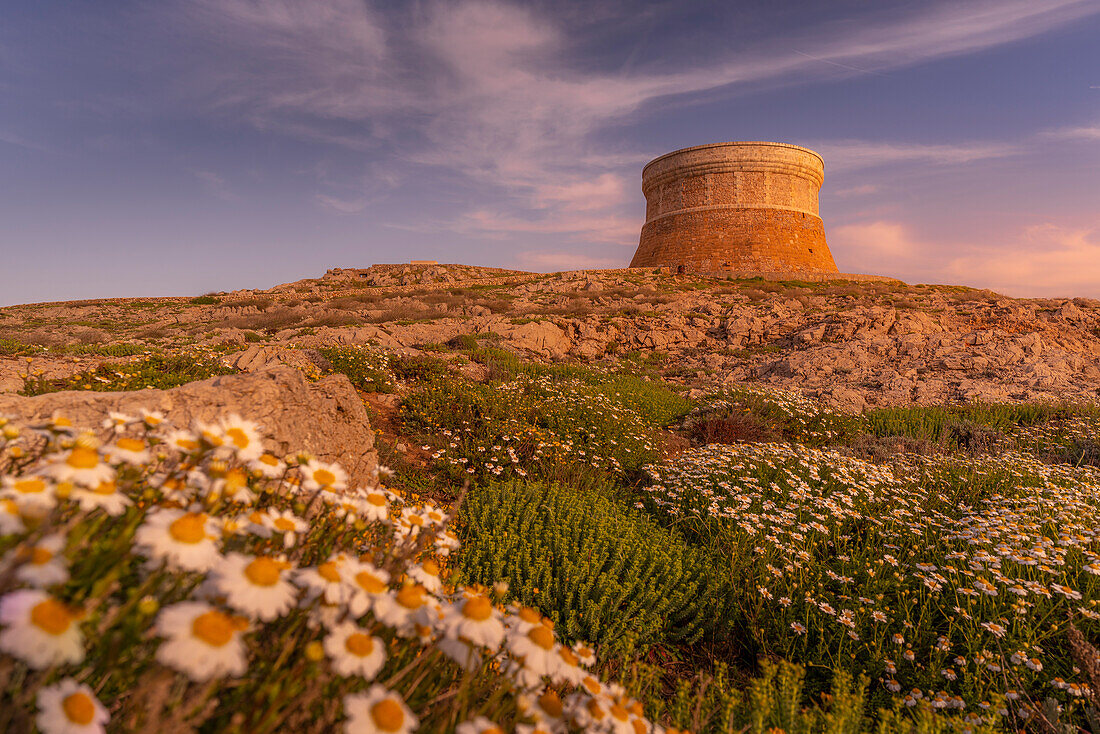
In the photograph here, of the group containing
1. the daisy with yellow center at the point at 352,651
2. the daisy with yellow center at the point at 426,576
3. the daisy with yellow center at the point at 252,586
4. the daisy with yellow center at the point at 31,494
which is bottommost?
the daisy with yellow center at the point at 426,576

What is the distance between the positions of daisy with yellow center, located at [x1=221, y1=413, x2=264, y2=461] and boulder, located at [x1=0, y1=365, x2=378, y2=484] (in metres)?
1.11

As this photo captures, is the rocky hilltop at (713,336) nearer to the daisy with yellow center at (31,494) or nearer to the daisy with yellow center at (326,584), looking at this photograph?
the daisy with yellow center at (31,494)

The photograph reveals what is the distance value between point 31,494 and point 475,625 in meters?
0.97

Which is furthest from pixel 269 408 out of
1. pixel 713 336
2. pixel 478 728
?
pixel 713 336

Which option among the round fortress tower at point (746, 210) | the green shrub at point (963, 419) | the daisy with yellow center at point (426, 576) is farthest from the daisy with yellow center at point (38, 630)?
the round fortress tower at point (746, 210)

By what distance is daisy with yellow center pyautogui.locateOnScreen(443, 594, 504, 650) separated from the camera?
121cm

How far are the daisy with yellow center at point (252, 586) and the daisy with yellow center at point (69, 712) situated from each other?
0.23 meters

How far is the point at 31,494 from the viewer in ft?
3.43

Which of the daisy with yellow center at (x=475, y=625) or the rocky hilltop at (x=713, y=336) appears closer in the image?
the daisy with yellow center at (x=475, y=625)

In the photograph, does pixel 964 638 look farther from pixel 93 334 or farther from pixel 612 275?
pixel 612 275

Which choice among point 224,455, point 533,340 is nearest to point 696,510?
point 224,455

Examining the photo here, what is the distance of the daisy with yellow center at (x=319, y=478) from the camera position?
1554 millimetres

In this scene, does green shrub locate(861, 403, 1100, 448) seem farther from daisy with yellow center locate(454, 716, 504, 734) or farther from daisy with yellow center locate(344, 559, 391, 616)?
daisy with yellow center locate(344, 559, 391, 616)

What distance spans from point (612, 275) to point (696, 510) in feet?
88.7
